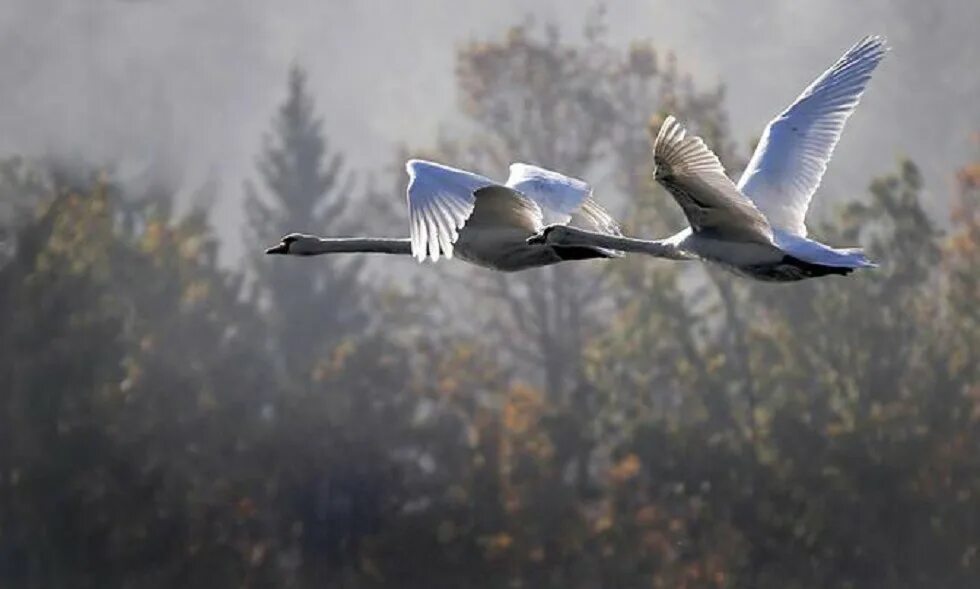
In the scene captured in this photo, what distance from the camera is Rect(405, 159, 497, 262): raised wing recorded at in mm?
12109

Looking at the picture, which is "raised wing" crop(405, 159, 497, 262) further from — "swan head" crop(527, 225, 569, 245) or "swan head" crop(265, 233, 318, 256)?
"swan head" crop(265, 233, 318, 256)

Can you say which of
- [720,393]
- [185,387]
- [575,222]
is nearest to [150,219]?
[185,387]

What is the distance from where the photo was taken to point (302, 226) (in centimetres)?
4178

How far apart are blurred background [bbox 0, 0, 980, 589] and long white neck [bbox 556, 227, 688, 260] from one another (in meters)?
17.5

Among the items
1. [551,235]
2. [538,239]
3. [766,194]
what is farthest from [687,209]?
[766,194]

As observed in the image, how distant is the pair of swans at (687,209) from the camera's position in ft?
39.2

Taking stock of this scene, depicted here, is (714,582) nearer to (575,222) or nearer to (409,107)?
(409,107)

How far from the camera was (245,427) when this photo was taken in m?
32.1

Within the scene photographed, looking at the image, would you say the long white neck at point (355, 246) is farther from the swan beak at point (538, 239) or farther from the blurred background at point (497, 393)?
the blurred background at point (497, 393)

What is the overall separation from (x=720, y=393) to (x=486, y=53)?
29.4 ft

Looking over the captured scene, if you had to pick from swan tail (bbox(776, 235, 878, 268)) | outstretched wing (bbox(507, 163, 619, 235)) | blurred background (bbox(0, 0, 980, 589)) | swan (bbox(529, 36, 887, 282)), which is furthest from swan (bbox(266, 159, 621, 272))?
blurred background (bbox(0, 0, 980, 589))

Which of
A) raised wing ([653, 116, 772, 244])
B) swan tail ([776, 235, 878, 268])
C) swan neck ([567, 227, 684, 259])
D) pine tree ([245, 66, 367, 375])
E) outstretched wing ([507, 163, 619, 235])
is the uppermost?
pine tree ([245, 66, 367, 375])

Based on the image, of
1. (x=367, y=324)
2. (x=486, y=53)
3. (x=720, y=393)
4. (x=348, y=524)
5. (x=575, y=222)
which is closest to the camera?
(x=575, y=222)

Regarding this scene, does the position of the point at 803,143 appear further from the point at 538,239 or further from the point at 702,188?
the point at 702,188
